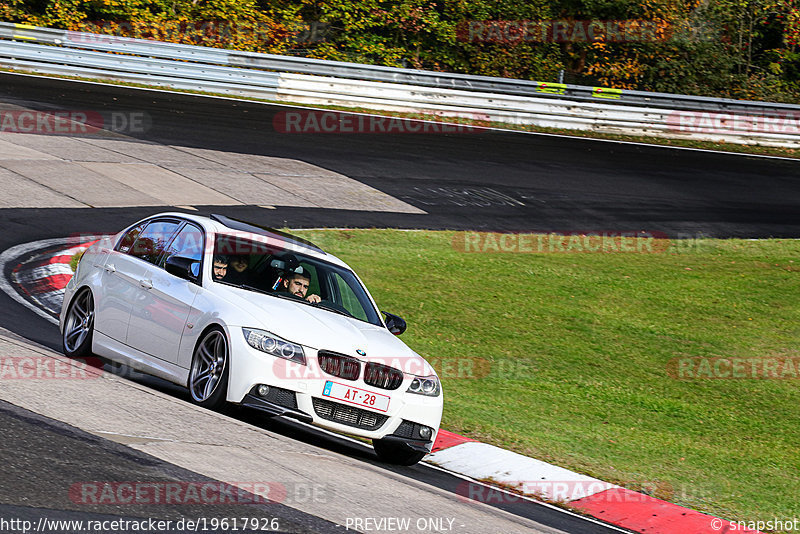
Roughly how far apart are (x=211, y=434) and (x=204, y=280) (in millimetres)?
1809

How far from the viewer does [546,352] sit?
12.0 m

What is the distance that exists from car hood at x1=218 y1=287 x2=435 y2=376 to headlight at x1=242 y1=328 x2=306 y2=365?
41 mm

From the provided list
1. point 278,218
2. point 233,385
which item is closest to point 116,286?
point 233,385

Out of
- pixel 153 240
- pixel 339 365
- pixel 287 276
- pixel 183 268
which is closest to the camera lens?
pixel 339 365

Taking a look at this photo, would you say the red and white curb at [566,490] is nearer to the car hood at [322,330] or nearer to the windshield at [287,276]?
the car hood at [322,330]

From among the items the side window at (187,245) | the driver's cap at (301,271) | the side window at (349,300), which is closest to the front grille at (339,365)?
the side window at (349,300)

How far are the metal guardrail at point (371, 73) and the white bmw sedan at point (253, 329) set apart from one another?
19.4 m

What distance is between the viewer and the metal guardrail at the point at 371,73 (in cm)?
2784

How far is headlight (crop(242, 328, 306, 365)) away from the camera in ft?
24.4

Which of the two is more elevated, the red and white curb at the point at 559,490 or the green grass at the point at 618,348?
the red and white curb at the point at 559,490

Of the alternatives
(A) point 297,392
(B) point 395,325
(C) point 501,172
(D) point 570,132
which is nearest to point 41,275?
(B) point 395,325

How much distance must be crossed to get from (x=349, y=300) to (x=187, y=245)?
1.49 m

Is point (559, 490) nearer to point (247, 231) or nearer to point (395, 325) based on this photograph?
point (395, 325)

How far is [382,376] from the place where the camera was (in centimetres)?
782
